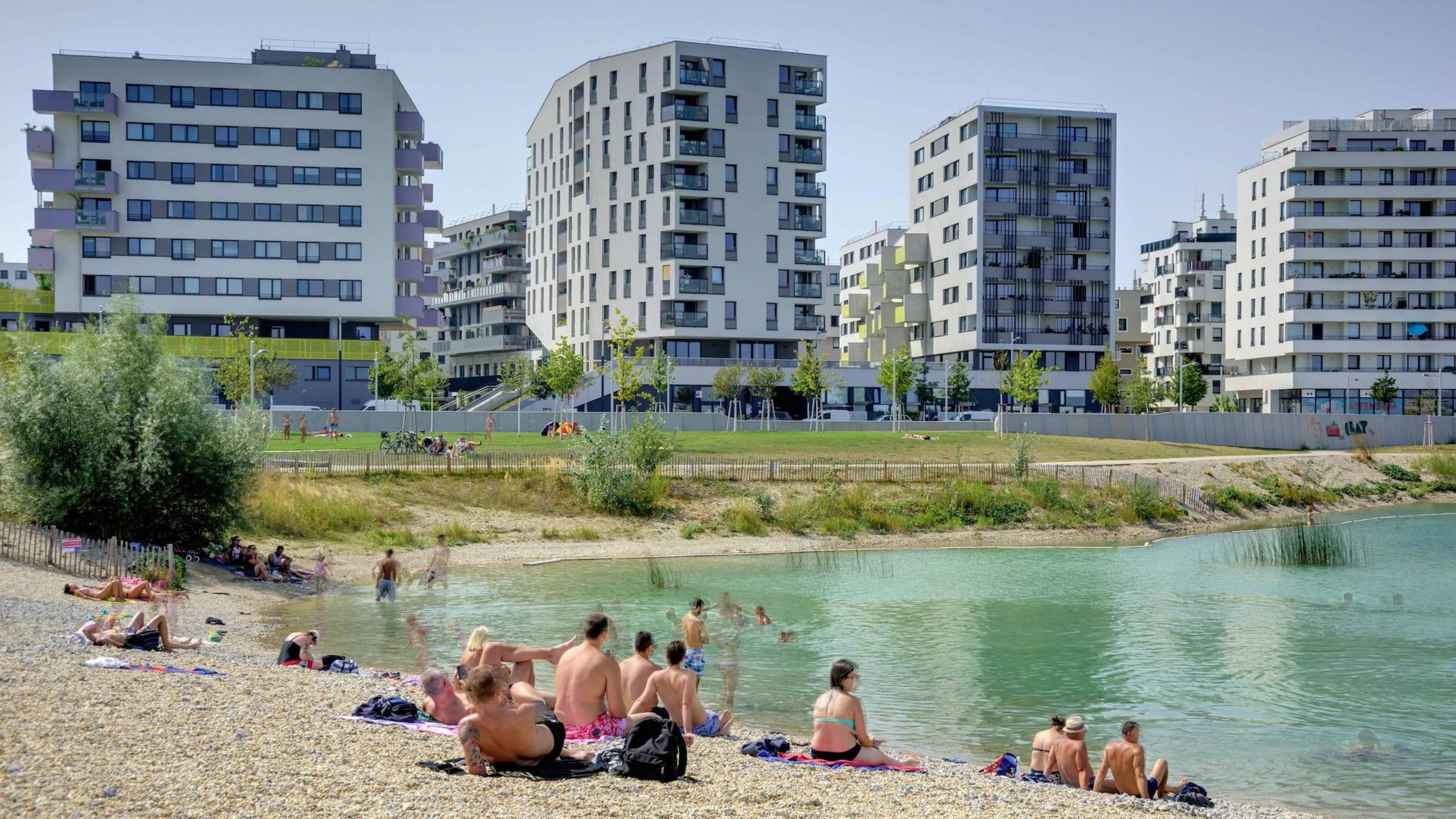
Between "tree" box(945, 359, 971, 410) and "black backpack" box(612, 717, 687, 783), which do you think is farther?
"tree" box(945, 359, 971, 410)

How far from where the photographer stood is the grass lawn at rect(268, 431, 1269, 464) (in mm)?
61000

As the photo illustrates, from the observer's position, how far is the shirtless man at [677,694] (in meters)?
14.4

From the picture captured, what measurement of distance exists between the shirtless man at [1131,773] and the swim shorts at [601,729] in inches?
217

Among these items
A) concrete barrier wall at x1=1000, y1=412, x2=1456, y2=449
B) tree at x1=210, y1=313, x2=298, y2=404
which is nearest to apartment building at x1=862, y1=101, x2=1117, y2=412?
concrete barrier wall at x1=1000, y1=412, x2=1456, y2=449

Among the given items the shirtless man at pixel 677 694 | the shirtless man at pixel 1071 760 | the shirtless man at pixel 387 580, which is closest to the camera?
the shirtless man at pixel 677 694

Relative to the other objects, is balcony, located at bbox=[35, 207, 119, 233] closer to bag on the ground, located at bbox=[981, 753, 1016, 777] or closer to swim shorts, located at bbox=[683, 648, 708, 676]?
swim shorts, located at bbox=[683, 648, 708, 676]

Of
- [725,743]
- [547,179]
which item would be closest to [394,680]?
[725,743]

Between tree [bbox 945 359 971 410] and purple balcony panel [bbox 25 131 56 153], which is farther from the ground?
purple balcony panel [bbox 25 131 56 153]

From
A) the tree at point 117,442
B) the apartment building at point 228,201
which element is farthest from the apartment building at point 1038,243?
the tree at point 117,442

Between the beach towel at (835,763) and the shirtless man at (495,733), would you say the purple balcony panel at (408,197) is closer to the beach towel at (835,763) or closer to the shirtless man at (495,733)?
the beach towel at (835,763)

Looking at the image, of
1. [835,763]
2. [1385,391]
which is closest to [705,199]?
[1385,391]

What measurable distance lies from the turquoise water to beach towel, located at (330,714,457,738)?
217 inches

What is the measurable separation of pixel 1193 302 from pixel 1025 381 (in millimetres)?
53593

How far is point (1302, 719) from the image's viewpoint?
63.1ft
